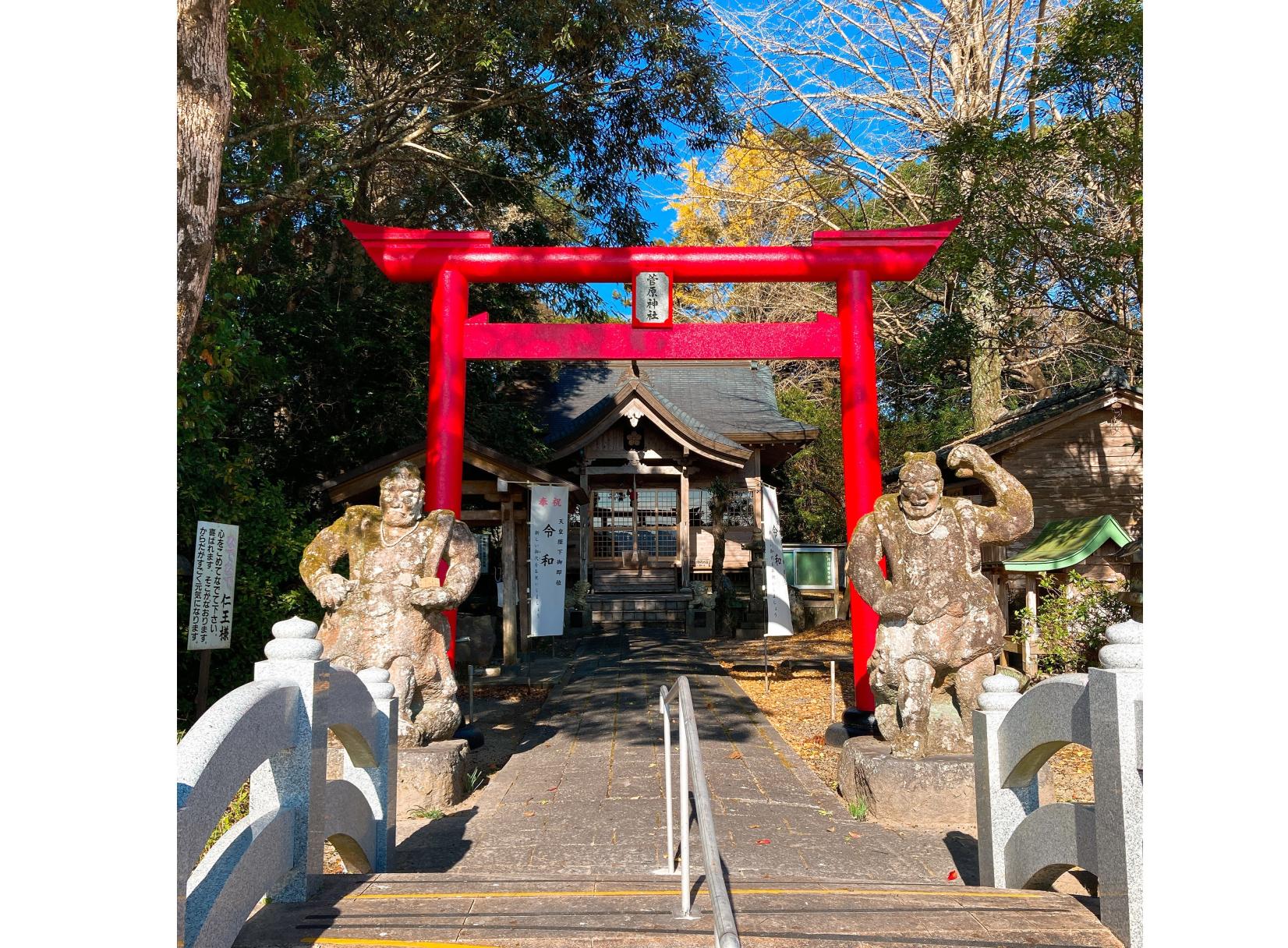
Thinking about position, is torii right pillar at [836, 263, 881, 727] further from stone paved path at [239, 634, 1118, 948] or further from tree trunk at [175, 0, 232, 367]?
tree trunk at [175, 0, 232, 367]

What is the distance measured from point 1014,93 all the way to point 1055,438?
674 cm

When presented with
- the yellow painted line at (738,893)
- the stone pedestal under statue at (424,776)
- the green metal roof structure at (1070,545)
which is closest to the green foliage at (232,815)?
the stone pedestal under statue at (424,776)

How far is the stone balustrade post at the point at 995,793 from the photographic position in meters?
3.87

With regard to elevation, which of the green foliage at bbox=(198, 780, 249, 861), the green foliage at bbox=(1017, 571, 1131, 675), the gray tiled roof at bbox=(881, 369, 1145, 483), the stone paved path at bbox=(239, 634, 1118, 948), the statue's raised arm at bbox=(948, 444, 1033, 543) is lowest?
the green foliage at bbox=(198, 780, 249, 861)

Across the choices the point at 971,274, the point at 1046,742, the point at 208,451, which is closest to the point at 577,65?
the point at 971,274

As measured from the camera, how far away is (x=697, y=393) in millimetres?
21891

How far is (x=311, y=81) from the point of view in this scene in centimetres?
894

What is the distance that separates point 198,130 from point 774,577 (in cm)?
652

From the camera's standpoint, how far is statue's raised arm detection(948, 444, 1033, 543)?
17.9 ft

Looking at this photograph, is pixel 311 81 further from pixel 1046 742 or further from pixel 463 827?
pixel 1046 742

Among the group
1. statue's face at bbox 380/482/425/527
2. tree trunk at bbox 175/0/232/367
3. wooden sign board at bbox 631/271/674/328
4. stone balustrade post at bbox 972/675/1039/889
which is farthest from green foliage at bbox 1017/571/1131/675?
tree trunk at bbox 175/0/232/367

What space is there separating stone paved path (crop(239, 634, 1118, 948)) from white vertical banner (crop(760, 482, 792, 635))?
0.86 m

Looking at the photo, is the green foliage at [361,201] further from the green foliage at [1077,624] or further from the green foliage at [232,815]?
the green foliage at [1077,624]

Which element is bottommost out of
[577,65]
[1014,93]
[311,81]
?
[311,81]
